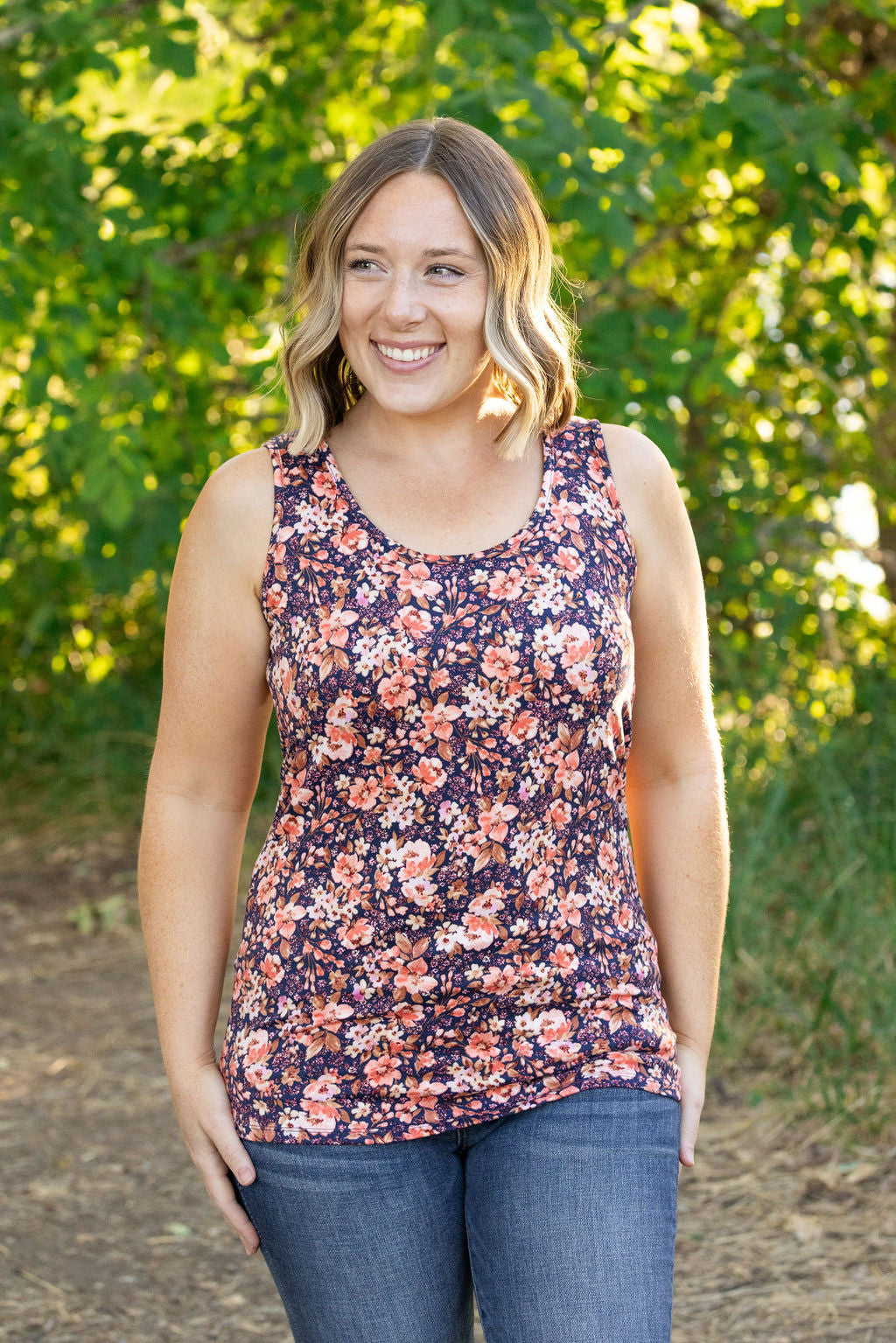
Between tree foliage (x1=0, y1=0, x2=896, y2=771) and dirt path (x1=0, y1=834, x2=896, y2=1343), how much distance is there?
1547 millimetres

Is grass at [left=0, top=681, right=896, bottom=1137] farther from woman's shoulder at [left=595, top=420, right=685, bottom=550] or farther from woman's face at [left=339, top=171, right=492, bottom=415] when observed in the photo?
woman's face at [left=339, top=171, right=492, bottom=415]

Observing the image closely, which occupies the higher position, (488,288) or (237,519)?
(488,288)

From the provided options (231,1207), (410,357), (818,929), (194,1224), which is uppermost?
Answer: (410,357)

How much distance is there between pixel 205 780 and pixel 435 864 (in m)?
0.33

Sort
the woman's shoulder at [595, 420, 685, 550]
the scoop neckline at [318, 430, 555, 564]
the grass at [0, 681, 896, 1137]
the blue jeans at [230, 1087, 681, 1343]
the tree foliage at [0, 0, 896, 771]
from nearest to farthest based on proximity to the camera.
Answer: the blue jeans at [230, 1087, 681, 1343] < the scoop neckline at [318, 430, 555, 564] < the woman's shoulder at [595, 420, 685, 550] < the grass at [0, 681, 896, 1137] < the tree foliage at [0, 0, 896, 771]

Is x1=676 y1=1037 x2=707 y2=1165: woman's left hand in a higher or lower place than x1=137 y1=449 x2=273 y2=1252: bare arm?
lower

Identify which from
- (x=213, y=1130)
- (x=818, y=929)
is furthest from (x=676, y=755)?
(x=818, y=929)

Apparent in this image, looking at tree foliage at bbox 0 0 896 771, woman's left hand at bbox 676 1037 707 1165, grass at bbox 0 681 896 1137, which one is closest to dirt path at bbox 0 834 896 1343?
grass at bbox 0 681 896 1137

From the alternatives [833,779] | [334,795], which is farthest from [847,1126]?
[334,795]

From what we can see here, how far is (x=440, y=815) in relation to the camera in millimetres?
1559

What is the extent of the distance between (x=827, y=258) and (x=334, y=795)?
4140mm

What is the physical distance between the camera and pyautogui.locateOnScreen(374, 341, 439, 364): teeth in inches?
67.1

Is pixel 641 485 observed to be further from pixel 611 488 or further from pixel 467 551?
pixel 467 551

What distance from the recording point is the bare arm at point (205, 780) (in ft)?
5.42
